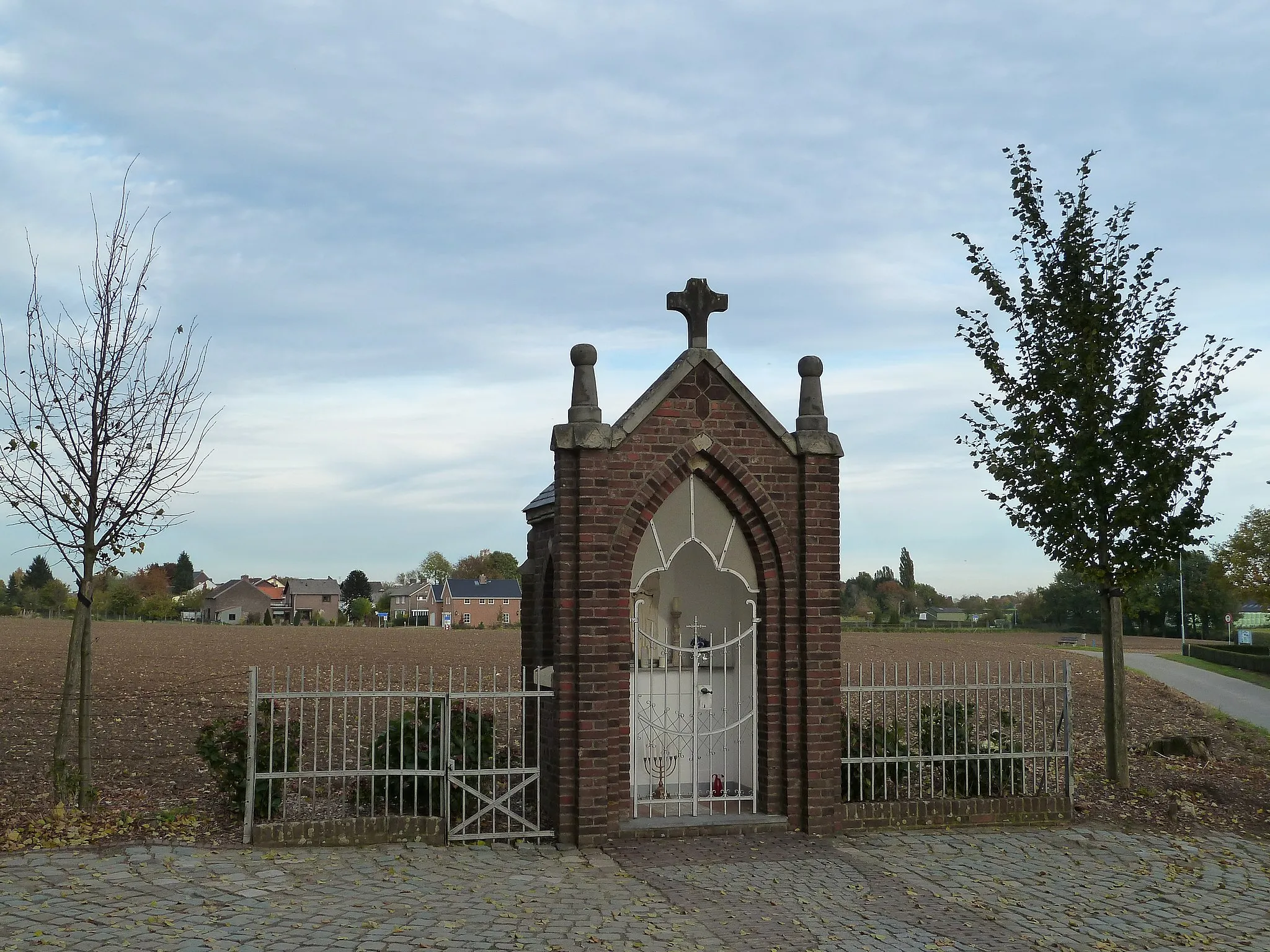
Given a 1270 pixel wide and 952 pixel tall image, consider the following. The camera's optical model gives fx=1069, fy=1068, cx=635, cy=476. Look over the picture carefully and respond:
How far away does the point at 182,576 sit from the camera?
504 ft

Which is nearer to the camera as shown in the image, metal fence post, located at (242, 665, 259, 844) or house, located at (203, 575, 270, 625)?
metal fence post, located at (242, 665, 259, 844)

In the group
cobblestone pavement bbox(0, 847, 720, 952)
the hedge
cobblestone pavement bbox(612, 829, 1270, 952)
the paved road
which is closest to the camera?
cobblestone pavement bbox(0, 847, 720, 952)

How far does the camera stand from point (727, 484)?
10.9 meters

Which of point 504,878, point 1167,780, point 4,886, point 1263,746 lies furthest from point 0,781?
point 1263,746

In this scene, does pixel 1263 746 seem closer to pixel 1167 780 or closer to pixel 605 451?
pixel 1167 780

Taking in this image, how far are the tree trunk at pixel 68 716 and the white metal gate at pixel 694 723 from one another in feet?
18.7

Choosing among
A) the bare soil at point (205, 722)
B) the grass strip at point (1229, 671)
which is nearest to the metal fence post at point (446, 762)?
the bare soil at point (205, 722)

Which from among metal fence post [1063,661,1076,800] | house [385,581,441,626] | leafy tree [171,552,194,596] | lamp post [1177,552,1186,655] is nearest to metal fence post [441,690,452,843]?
metal fence post [1063,661,1076,800]

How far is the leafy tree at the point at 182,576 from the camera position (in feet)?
497

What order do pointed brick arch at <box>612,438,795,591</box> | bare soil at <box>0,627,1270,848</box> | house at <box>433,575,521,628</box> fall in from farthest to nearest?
house at <box>433,575,521,628</box>
bare soil at <box>0,627,1270,848</box>
pointed brick arch at <box>612,438,795,591</box>

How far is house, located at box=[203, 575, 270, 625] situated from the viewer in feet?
433

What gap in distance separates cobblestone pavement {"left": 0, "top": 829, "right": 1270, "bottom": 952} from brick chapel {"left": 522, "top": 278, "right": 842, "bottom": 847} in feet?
1.92

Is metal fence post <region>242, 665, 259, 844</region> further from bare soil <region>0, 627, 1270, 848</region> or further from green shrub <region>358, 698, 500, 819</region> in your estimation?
green shrub <region>358, 698, 500, 819</region>

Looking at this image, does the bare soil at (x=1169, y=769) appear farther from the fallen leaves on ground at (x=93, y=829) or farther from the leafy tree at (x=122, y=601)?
the leafy tree at (x=122, y=601)
